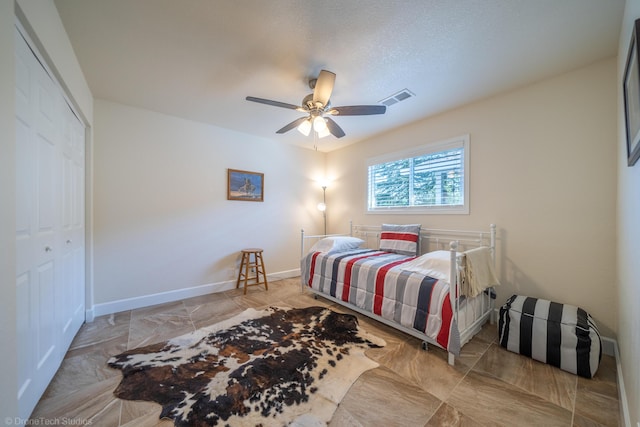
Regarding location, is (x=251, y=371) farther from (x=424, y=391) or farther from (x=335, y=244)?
(x=335, y=244)

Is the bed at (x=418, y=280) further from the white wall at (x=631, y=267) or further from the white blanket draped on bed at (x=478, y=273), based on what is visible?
the white wall at (x=631, y=267)

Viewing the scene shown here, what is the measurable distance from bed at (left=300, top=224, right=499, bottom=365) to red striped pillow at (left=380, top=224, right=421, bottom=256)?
0.04 feet

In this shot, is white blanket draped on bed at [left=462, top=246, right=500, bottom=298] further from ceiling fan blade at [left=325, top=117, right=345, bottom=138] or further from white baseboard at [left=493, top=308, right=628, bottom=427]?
ceiling fan blade at [left=325, top=117, right=345, bottom=138]

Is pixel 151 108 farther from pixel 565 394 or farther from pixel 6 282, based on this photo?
pixel 565 394

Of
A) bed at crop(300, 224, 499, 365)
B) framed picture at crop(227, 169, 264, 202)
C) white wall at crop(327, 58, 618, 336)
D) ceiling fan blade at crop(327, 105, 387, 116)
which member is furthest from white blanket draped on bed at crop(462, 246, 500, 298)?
framed picture at crop(227, 169, 264, 202)

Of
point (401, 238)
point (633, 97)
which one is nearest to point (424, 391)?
point (401, 238)

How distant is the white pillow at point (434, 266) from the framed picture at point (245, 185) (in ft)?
8.34

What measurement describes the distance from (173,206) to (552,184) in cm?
429

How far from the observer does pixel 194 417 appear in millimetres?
1277

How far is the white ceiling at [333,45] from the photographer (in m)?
1.47

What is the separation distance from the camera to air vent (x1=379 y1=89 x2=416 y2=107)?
2.44 meters

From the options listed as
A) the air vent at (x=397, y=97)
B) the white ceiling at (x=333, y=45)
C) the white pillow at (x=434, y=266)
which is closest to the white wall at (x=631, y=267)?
the white ceiling at (x=333, y=45)

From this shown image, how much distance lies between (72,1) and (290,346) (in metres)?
2.85

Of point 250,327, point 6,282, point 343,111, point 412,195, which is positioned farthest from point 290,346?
point 412,195
